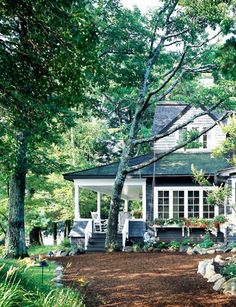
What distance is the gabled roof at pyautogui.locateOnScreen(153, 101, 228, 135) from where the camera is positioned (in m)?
23.2

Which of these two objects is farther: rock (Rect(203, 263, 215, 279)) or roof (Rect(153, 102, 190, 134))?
roof (Rect(153, 102, 190, 134))

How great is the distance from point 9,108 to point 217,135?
1606cm

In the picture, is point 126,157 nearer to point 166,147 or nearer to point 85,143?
point 166,147

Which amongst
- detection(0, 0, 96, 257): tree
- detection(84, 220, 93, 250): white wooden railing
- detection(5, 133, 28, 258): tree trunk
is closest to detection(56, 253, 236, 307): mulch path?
detection(5, 133, 28, 258): tree trunk

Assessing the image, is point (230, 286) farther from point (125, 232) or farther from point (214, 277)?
point (125, 232)

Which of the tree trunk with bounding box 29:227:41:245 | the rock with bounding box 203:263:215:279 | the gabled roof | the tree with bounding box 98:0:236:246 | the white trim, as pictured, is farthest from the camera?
the tree trunk with bounding box 29:227:41:245

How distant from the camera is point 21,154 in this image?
45.3ft

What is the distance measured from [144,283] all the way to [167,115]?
16.7 meters

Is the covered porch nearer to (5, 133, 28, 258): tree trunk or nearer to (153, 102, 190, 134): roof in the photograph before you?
(153, 102, 190, 134): roof

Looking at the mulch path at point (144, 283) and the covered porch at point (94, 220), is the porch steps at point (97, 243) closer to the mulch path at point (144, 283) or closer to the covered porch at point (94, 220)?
the covered porch at point (94, 220)

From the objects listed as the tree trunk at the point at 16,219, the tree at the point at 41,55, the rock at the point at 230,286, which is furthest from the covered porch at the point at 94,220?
the tree at the point at 41,55

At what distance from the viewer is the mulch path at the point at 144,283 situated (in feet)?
24.1

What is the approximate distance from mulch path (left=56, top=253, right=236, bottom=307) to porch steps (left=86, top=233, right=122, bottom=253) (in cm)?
547

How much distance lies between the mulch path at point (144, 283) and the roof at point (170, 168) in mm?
7353
